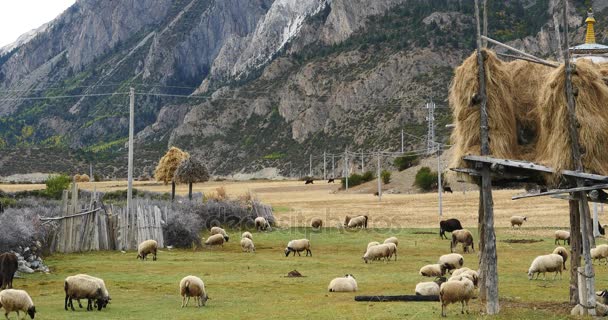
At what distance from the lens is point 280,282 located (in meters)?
Result: 24.0

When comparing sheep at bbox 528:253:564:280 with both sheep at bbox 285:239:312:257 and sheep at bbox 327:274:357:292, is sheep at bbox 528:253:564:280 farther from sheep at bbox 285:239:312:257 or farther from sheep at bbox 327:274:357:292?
sheep at bbox 285:239:312:257

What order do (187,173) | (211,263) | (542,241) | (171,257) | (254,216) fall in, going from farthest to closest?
(187,173) < (254,216) < (542,241) < (171,257) < (211,263)

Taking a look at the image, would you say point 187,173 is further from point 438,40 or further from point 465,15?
point 465,15

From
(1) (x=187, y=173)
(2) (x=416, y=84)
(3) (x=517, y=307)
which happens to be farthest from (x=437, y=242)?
(2) (x=416, y=84)

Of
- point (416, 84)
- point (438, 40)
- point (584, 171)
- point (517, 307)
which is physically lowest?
point (517, 307)

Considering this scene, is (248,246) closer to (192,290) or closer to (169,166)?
(192,290)

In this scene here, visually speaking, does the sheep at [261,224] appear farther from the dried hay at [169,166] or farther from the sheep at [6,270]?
the sheep at [6,270]

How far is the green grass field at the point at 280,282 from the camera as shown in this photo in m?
17.8

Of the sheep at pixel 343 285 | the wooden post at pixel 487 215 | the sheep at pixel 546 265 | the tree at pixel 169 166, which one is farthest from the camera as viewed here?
the tree at pixel 169 166

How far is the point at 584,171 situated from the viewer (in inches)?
666

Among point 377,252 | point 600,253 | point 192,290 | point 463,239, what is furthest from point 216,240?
point 192,290

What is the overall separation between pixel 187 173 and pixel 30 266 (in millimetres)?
29306

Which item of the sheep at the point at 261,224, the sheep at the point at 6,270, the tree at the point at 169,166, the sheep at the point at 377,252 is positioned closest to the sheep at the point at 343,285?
the sheep at the point at 377,252

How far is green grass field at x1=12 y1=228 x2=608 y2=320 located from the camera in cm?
1783
